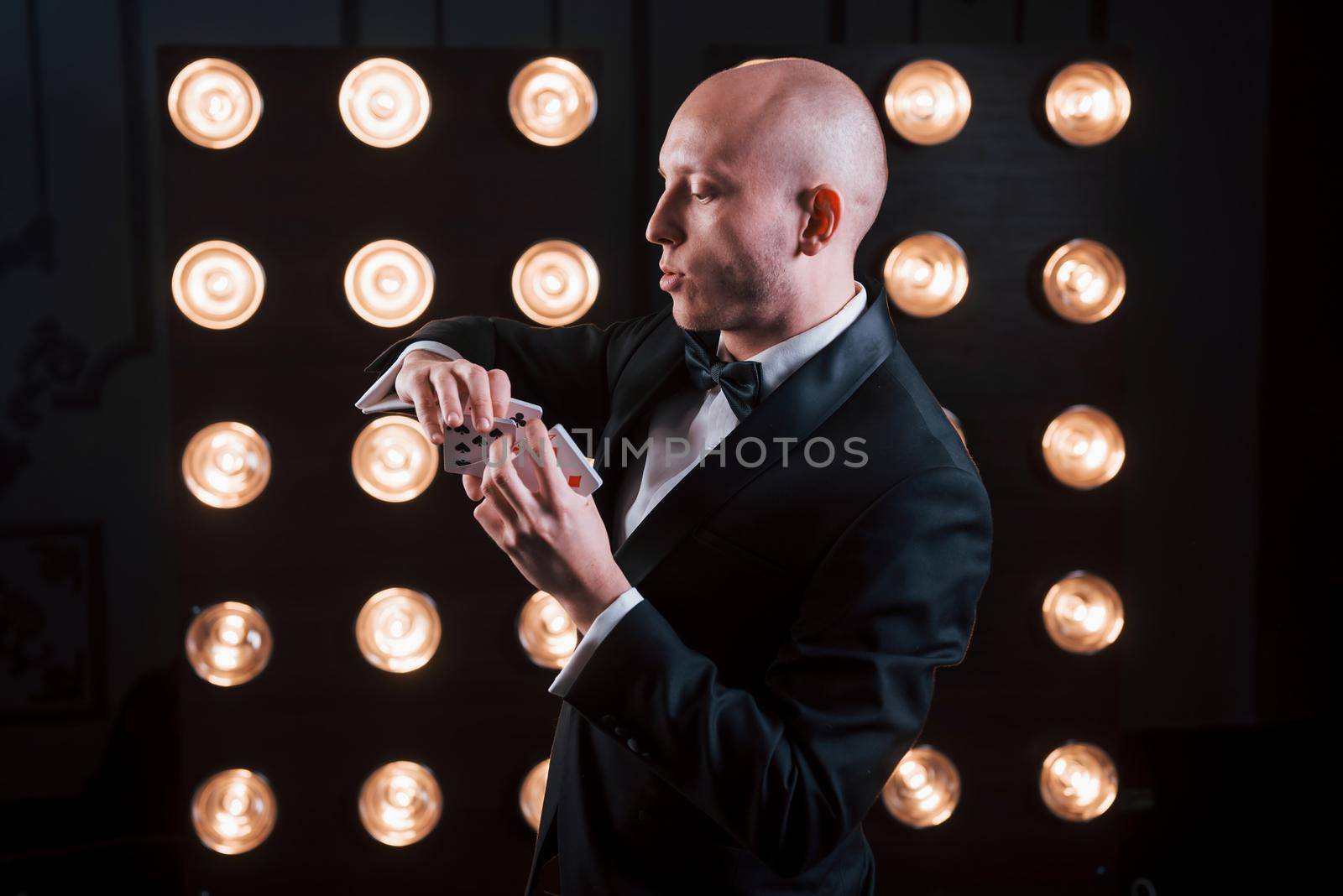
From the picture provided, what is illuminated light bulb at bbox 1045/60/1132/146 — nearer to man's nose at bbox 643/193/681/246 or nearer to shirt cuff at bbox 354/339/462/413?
man's nose at bbox 643/193/681/246

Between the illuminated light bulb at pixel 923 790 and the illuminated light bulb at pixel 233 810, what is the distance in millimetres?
1118

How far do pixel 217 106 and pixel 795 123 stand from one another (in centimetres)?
104

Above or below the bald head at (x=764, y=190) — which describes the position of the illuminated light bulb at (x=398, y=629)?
below

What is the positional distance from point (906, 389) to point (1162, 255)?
5.37 ft

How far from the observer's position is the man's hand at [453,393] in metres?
0.95

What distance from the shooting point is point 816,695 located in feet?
2.81

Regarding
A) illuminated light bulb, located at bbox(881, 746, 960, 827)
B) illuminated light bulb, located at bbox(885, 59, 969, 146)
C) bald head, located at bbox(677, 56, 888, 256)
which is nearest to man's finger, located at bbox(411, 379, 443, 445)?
bald head, located at bbox(677, 56, 888, 256)

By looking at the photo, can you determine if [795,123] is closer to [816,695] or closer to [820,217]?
[820,217]

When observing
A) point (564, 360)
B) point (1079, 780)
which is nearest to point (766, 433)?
point (564, 360)

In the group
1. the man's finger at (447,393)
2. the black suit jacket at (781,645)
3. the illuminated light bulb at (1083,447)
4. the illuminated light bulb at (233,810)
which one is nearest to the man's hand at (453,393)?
the man's finger at (447,393)

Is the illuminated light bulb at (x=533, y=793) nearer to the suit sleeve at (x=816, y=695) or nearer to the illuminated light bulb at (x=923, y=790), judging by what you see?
the illuminated light bulb at (x=923, y=790)

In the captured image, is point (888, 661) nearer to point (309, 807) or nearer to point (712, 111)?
point (712, 111)

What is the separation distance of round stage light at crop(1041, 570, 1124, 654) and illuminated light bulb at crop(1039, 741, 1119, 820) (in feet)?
0.66

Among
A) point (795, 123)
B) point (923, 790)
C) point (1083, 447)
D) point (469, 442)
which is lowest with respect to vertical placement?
point (923, 790)
